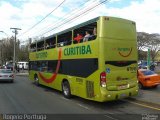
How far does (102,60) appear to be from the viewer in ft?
37.6

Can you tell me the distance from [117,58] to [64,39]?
4402 millimetres

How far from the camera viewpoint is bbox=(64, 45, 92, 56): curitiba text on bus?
12.5 m

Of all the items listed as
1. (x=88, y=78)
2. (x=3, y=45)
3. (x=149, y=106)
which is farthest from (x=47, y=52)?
(x=3, y=45)


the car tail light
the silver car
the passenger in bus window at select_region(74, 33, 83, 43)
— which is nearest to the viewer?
the car tail light

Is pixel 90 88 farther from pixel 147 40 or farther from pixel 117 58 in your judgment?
pixel 147 40

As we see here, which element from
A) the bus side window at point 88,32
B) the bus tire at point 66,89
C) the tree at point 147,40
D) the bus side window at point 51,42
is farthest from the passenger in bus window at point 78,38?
the tree at point 147,40

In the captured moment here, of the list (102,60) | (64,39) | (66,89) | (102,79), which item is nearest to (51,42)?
(64,39)

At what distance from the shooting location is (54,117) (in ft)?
32.1

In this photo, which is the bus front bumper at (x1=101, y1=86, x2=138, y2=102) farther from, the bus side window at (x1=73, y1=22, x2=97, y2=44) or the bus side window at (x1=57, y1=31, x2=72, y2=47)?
the bus side window at (x1=57, y1=31, x2=72, y2=47)

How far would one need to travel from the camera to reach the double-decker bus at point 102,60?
11.5 meters

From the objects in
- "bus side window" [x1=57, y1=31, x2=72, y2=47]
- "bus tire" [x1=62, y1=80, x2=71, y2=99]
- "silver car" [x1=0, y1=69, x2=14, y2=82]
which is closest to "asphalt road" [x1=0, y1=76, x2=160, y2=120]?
"bus tire" [x1=62, y1=80, x2=71, y2=99]

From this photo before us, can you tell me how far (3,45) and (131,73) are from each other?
83406mm

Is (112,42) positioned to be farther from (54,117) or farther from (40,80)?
(40,80)

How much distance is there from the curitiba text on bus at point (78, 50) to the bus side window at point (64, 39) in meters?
0.42
